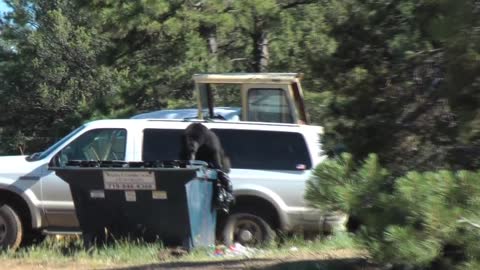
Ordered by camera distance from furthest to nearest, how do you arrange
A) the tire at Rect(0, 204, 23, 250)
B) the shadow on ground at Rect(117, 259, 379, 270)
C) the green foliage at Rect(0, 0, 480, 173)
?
the tire at Rect(0, 204, 23, 250)
the shadow on ground at Rect(117, 259, 379, 270)
the green foliage at Rect(0, 0, 480, 173)

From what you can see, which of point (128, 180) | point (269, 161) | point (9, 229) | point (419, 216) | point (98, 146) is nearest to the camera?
point (419, 216)

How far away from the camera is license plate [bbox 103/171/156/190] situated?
8812 millimetres

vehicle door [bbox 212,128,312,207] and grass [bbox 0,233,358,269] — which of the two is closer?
grass [bbox 0,233,358,269]

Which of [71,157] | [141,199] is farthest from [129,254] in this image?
[71,157]

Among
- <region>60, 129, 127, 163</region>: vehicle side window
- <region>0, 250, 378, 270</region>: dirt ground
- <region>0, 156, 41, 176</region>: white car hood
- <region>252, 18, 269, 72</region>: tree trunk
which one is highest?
<region>252, 18, 269, 72</region>: tree trunk

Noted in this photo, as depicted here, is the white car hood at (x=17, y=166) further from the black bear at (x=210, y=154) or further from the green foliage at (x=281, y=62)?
the green foliage at (x=281, y=62)

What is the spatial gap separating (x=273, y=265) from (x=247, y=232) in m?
2.69

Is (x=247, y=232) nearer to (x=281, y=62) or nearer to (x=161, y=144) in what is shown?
(x=161, y=144)

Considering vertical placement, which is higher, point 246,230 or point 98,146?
point 98,146

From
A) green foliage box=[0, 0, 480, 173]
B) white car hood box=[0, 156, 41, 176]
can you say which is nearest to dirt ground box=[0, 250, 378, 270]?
green foliage box=[0, 0, 480, 173]

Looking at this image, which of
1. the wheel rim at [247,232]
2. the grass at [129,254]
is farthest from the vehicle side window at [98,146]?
the wheel rim at [247,232]

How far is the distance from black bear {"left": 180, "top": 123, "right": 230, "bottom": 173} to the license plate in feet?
3.00

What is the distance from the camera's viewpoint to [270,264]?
7.56m

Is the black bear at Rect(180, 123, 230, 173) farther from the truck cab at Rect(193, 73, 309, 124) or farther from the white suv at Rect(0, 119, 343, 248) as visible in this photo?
the truck cab at Rect(193, 73, 309, 124)
